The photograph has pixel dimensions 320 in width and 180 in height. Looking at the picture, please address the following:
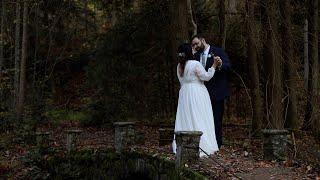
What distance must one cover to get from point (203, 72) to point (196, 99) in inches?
20.6

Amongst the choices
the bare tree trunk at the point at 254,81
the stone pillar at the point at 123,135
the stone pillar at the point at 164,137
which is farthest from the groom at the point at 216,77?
the stone pillar at the point at 123,135

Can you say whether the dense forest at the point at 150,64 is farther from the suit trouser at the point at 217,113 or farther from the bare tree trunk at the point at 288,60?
the suit trouser at the point at 217,113

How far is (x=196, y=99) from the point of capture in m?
8.88

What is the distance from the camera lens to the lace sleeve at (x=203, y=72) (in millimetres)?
8664

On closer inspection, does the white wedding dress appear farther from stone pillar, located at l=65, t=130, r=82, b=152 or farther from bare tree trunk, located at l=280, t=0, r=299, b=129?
stone pillar, located at l=65, t=130, r=82, b=152

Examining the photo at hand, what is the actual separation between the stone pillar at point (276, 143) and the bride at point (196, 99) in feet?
3.15

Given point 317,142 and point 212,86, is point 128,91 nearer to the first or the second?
point 317,142

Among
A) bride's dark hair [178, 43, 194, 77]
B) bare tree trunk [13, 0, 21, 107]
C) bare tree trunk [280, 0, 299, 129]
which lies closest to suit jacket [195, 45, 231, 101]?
bride's dark hair [178, 43, 194, 77]

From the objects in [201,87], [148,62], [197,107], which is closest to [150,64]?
[148,62]

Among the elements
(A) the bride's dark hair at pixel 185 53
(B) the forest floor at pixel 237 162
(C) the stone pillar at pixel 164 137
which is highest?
A: (A) the bride's dark hair at pixel 185 53

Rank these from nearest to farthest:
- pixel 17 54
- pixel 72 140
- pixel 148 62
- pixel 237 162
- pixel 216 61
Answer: pixel 237 162 → pixel 216 61 → pixel 72 140 → pixel 17 54 → pixel 148 62

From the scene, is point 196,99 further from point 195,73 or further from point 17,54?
point 17,54

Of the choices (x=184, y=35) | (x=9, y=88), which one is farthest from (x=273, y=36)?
(x=9, y=88)

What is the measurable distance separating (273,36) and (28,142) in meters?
6.99
